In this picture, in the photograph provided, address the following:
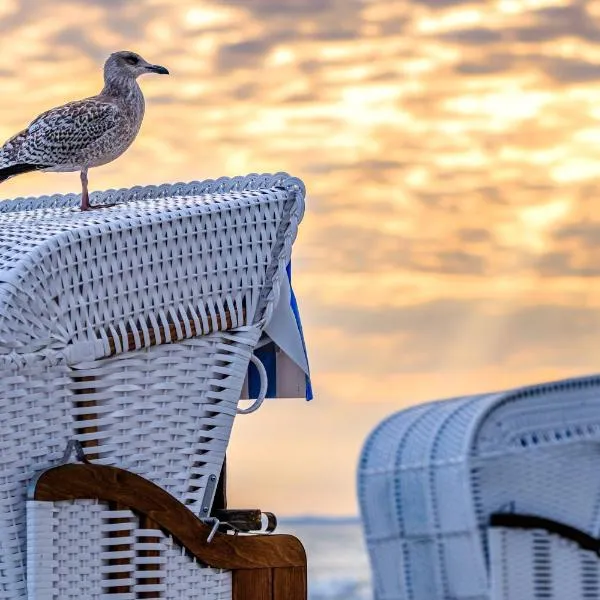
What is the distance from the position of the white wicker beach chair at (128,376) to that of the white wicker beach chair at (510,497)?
2.43ft

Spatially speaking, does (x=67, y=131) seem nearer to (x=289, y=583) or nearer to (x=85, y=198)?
(x=85, y=198)

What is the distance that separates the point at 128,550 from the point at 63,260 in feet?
2.60

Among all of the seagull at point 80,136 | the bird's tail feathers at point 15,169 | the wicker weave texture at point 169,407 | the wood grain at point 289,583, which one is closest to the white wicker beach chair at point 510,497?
the wood grain at point 289,583

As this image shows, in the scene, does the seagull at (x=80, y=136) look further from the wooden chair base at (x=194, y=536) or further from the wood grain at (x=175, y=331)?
the wooden chair base at (x=194, y=536)

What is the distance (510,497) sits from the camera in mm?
4367

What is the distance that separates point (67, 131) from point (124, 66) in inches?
17.1

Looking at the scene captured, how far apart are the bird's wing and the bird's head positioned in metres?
0.20

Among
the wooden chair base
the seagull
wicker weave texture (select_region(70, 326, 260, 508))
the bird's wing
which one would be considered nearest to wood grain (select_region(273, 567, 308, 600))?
the wooden chair base

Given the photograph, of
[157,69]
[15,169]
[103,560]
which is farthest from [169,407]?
[157,69]

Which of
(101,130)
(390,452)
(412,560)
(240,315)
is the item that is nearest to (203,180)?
(101,130)

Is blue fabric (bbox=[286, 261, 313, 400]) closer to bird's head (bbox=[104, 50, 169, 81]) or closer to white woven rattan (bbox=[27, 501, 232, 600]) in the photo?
white woven rattan (bbox=[27, 501, 232, 600])

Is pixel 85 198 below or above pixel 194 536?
above

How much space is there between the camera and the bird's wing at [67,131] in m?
4.76

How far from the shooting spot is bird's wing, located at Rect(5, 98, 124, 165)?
476 centimetres
